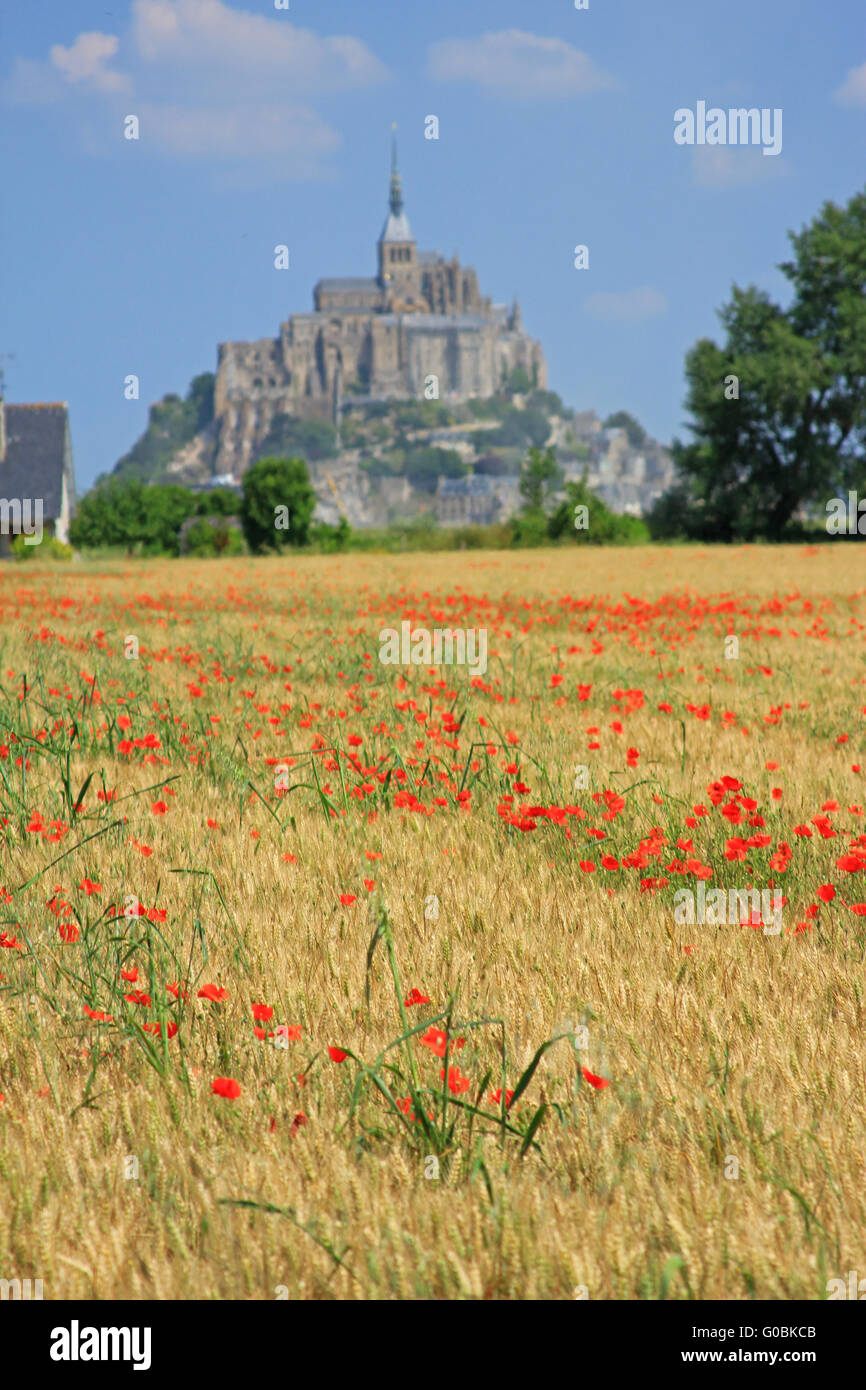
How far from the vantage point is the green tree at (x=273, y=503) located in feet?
192

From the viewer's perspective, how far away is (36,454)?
198ft

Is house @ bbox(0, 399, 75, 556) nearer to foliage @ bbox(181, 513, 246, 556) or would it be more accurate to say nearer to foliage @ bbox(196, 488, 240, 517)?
foliage @ bbox(181, 513, 246, 556)

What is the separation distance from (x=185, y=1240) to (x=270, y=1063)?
23.2 inches

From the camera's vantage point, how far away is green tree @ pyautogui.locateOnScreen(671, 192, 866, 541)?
179 feet

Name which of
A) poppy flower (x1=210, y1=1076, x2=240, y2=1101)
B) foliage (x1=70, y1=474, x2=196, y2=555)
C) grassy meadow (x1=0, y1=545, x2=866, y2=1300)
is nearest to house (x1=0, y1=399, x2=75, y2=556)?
foliage (x1=70, y1=474, x2=196, y2=555)

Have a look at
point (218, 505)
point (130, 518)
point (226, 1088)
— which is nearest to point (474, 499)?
point (218, 505)

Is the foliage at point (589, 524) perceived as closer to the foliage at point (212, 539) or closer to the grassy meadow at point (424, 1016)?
the foliage at point (212, 539)

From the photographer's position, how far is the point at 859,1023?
2.78 meters

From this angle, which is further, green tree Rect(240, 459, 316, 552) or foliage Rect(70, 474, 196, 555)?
foliage Rect(70, 474, 196, 555)

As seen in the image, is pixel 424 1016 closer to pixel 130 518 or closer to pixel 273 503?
pixel 273 503

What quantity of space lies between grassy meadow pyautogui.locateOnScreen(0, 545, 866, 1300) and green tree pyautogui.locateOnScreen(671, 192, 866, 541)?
169 ft

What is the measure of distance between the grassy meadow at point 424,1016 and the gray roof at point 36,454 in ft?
189
